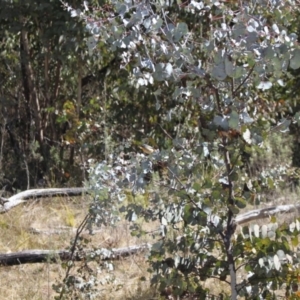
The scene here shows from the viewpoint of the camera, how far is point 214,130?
263 cm

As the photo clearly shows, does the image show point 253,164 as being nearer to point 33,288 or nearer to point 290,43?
A: point 33,288

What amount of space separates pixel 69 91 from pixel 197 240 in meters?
5.21

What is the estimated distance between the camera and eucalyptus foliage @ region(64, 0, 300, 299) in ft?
7.70

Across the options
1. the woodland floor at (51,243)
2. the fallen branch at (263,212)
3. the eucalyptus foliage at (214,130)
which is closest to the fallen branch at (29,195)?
the woodland floor at (51,243)

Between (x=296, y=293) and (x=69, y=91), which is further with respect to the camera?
(x=69, y=91)

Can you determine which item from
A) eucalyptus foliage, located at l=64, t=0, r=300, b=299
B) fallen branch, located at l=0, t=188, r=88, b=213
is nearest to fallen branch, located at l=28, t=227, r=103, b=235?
fallen branch, located at l=0, t=188, r=88, b=213

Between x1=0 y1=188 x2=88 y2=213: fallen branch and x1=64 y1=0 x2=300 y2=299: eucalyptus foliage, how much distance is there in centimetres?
263

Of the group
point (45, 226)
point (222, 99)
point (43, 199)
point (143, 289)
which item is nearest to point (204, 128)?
point (222, 99)

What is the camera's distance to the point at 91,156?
690 cm

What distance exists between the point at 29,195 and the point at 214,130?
3437 millimetres

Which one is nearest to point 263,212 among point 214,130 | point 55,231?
point 55,231

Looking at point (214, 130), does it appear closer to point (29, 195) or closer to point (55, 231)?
point (55, 231)

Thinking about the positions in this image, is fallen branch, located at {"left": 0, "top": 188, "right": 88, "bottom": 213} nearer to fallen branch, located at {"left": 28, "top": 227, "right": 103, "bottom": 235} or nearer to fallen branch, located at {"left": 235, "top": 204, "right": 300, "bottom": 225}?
fallen branch, located at {"left": 28, "top": 227, "right": 103, "bottom": 235}

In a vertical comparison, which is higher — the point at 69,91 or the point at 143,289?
the point at 69,91
